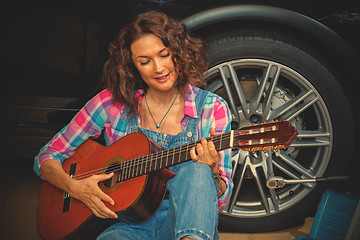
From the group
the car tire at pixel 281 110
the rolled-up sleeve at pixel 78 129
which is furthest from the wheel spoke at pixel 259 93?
the rolled-up sleeve at pixel 78 129

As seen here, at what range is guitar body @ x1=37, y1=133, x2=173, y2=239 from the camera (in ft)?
4.38

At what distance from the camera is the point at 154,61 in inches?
57.1

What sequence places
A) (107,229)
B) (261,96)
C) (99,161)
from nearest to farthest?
(107,229)
(99,161)
(261,96)

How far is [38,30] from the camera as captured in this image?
187 centimetres

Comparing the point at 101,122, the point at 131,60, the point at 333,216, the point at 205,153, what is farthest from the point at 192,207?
the point at 333,216

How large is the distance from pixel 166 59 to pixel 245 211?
101cm

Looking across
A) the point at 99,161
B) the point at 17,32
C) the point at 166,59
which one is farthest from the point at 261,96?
the point at 17,32

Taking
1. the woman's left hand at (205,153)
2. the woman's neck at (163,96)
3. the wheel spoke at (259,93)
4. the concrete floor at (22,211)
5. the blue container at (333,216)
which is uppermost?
the wheel spoke at (259,93)

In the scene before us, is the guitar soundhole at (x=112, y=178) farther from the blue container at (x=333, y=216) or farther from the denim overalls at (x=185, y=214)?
the blue container at (x=333, y=216)

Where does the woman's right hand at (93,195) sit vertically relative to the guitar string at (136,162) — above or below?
below

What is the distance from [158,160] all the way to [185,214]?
264 mm

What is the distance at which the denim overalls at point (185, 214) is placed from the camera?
1120 millimetres

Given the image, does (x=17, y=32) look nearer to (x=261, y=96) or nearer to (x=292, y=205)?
(x=261, y=96)

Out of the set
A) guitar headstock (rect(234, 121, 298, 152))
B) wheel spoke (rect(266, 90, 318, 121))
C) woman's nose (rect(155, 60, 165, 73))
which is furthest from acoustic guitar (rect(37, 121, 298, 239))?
wheel spoke (rect(266, 90, 318, 121))
